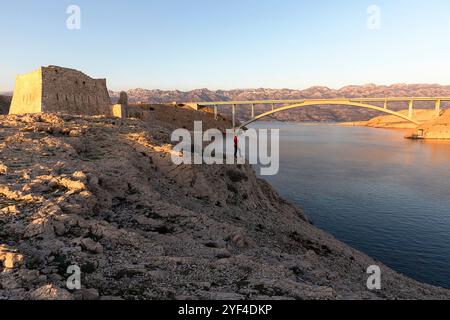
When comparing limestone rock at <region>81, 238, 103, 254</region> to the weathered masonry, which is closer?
limestone rock at <region>81, 238, 103, 254</region>

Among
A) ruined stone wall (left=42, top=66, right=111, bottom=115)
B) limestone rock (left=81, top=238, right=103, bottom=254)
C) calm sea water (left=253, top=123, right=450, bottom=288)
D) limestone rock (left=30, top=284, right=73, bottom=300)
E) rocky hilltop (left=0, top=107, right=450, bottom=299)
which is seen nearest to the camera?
limestone rock (left=30, top=284, right=73, bottom=300)

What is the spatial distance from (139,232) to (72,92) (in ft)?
93.5

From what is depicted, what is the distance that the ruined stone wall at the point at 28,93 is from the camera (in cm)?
3112

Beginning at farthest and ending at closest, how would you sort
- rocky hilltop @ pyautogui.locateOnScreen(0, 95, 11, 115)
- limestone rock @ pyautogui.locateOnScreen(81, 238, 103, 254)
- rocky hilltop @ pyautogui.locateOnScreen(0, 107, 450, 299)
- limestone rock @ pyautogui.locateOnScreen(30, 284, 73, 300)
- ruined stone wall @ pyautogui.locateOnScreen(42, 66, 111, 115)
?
rocky hilltop @ pyautogui.locateOnScreen(0, 95, 11, 115) < ruined stone wall @ pyautogui.locateOnScreen(42, 66, 111, 115) < limestone rock @ pyautogui.locateOnScreen(81, 238, 103, 254) < rocky hilltop @ pyautogui.locateOnScreen(0, 107, 450, 299) < limestone rock @ pyautogui.locateOnScreen(30, 284, 73, 300)

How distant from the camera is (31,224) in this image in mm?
8953

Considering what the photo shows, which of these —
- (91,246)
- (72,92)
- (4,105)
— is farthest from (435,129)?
(4,105)

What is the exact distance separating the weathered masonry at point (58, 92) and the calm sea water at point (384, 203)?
979 inches

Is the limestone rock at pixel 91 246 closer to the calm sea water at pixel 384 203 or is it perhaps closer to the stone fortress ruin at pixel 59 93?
the calm sea water at pixel 384 203

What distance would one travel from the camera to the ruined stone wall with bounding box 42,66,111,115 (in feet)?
103

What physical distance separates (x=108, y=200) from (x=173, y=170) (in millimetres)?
5684

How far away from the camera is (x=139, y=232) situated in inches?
415

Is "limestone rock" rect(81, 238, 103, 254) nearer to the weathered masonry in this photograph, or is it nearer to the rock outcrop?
the weathered masonry

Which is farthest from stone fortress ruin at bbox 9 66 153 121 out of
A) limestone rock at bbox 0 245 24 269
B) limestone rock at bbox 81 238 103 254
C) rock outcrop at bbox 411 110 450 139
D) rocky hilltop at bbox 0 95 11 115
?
rock outcrop at bbox 411 110 450 139
